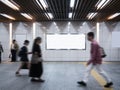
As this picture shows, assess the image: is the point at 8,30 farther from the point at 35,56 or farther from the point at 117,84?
the point at 117,84

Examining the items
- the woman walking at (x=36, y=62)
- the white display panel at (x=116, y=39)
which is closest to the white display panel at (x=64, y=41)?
the white display panel at (x=116, y=39)

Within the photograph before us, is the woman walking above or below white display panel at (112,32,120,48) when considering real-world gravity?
below

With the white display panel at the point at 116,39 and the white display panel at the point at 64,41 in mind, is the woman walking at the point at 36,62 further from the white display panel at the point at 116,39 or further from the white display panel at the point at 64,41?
the white display panel at the point at 116,39

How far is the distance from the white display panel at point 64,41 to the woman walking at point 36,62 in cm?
1068

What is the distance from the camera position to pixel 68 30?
20484 millimetres

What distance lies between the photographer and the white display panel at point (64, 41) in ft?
67.6

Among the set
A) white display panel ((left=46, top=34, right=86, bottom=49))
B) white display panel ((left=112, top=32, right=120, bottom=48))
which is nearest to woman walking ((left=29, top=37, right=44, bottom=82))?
white display panel ((left=46, top=34, right=86, bottom=49))

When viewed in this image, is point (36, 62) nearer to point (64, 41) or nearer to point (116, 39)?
point (64, 41)

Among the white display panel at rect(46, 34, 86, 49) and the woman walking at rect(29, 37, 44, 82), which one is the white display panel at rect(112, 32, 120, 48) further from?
the woman walking at rect(29, 37, 44, 82)

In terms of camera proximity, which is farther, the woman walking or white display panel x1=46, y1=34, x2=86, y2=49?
white display panel x1=46, y1=34, x2=86, y2=49

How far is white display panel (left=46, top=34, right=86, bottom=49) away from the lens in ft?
67.6

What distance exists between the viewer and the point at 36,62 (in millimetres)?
9844

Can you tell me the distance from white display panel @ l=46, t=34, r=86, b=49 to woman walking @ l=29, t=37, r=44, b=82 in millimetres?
10677

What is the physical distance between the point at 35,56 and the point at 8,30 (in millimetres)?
11203
